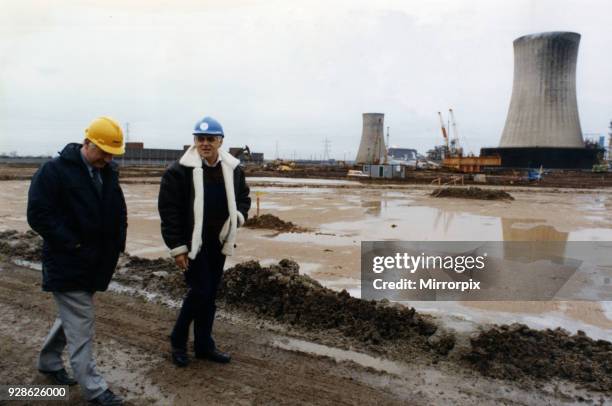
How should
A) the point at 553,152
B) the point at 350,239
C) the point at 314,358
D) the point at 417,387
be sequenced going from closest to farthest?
the point at 417,387, the point at 314,358, the point at 350,239, the point at 553,152

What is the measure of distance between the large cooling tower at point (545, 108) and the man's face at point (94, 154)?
5424cm

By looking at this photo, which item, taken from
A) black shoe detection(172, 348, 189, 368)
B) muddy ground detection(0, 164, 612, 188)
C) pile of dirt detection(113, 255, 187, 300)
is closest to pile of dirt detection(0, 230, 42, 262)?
pile of dirt detection(113, 255, 187, 300)

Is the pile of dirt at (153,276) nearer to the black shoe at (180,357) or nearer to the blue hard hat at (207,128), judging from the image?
the black shoe at (180,357)

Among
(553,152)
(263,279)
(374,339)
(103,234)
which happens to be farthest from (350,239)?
(553,152)

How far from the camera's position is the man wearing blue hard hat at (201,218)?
3111 mm

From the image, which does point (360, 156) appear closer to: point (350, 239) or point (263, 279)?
point (350, 239)

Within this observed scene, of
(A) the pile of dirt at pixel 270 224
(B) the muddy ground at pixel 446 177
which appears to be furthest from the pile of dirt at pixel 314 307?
(B) the muddy ground at pixel 446 177

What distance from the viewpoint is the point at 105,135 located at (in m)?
2.73

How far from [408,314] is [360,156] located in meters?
73.6

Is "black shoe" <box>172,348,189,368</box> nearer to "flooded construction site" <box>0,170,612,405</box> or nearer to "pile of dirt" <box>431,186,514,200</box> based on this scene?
"flooded construction site" <box>0,170,612,405</box>

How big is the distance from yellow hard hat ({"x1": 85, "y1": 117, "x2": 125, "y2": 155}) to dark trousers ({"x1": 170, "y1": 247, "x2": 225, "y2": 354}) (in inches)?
35.9

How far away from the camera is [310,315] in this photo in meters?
4.38

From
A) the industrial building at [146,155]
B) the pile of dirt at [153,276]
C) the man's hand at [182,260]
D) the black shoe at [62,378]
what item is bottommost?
the black shoe at [62,378]

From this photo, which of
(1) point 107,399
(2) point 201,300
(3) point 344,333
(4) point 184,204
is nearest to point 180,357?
(2) point 201,300
